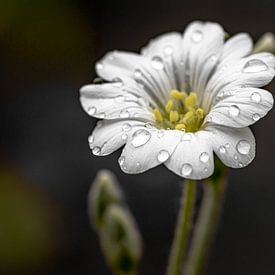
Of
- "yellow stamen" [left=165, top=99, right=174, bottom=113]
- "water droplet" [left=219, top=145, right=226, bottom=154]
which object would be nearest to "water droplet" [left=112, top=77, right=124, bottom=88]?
"yellow stamen" [left=165, top=99, right=174, bottom=113]

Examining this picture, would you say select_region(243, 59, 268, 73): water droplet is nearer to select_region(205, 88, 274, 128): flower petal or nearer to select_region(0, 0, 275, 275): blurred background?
select_region(205, 88, 274, 128): flower petal

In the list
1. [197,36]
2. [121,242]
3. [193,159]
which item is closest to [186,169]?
[193,159]

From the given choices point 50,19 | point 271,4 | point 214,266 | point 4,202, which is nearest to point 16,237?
point 4,202

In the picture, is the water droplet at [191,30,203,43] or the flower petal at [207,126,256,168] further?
the water droplet at [191,30,203,43]

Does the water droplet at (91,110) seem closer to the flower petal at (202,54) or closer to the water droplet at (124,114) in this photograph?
the water droplet at (124,114)

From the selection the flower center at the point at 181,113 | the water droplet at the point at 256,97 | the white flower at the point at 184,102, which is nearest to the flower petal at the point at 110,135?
the white flower at the point at 184,102

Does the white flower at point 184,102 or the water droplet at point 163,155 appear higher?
the white flower at point 184,102

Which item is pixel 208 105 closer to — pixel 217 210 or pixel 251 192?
pixel 217 210
